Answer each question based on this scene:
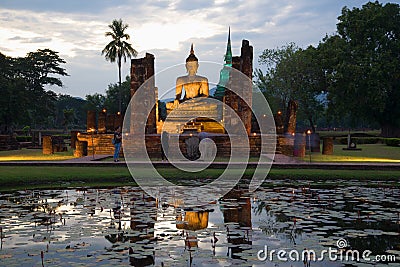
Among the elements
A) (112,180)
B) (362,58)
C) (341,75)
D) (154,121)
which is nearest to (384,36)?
(362,58)

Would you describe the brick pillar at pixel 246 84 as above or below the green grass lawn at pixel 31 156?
above

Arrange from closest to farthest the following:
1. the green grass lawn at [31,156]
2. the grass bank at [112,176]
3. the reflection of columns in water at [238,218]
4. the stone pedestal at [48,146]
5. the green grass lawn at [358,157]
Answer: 1. the reflection of columns in water at [238,218]
2. the grass bank at [112,176]
3. the green grass lawn at [358,157]
4. the green grass lawn at [31,156]
5. the stone pedestal at [48,146]

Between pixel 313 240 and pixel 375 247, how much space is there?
83 cm

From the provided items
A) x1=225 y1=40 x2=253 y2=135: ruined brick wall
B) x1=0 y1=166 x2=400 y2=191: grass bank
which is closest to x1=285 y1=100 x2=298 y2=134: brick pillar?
x1=225 y1=40 x2=253 y2=135: ruined brick wall

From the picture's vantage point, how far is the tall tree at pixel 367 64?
135 feet

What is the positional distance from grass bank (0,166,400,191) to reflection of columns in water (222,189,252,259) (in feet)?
10.3

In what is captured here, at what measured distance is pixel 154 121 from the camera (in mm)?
27609

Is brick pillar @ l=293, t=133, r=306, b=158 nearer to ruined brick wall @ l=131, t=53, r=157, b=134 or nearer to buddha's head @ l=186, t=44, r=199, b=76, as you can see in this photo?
ruined brick wall @ l=131, t=53, r=157, b=134

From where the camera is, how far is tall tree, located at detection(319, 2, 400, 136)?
41.1 m

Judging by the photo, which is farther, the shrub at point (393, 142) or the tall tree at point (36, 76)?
the tall tree at point (36, 76)

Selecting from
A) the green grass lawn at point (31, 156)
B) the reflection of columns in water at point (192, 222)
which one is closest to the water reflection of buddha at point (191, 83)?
the green grass lawn at point (31, 156)

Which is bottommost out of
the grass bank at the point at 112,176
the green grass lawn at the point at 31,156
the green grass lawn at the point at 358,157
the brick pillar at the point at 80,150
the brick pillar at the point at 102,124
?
the grass bank at the point at 112,176

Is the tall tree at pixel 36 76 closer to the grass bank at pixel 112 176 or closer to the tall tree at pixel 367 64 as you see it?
the tall tree at pixel 367 64

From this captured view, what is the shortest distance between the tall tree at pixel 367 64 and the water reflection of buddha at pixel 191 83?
554 inches
